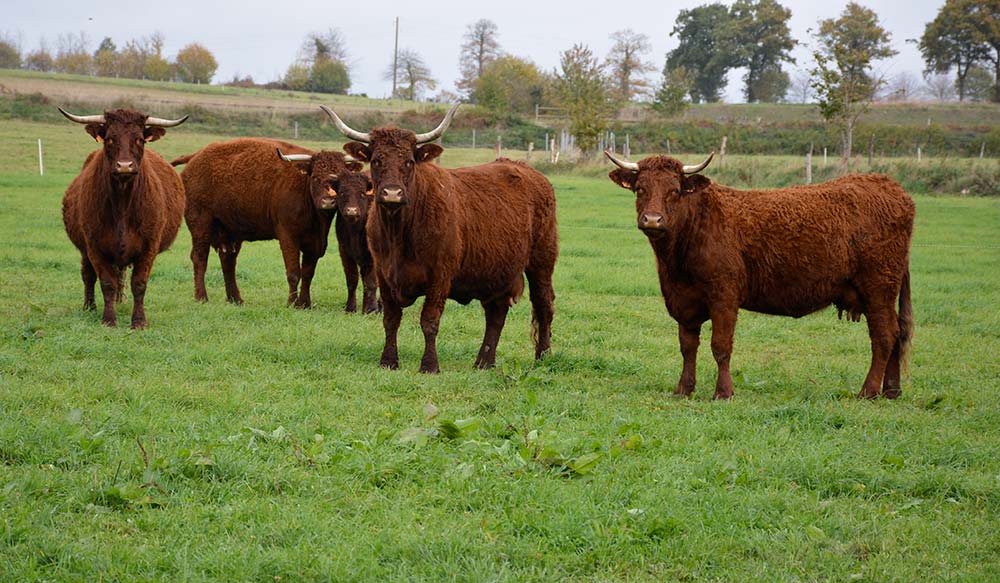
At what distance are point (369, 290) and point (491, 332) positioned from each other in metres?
3.21

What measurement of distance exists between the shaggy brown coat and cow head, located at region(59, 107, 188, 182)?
8.58ft

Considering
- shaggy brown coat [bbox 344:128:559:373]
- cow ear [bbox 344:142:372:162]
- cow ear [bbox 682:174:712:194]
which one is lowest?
shaggy brown coat [bbox 344:128:559:373]

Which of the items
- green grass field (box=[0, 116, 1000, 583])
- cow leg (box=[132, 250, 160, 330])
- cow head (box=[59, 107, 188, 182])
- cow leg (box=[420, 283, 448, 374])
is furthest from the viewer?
cow leg (box=[132, 250, 160, 330])

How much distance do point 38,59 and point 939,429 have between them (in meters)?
121

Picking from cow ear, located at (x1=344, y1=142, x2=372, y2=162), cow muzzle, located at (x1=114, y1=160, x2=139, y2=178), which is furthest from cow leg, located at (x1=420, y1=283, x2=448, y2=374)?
cow muzzle, located at (x1=114, y1=160, x2=139, y2=178)

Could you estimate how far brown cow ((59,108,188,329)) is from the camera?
10.2 m

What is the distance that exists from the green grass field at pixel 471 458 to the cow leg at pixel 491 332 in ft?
1.03

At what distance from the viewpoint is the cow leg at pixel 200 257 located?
13.2m

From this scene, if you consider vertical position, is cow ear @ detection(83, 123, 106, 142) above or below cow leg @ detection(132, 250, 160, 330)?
above

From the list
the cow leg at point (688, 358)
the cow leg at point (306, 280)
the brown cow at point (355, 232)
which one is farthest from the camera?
the cow leg at point (306, 280)

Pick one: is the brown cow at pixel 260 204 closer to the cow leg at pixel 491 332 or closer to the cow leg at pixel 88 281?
the cow leg at pixel 88 281

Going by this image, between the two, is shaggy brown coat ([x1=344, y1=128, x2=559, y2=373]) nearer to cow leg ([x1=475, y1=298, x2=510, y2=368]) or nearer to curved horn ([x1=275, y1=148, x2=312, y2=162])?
cow leg ([x1=475, y1=298, x2=510, y2=368])

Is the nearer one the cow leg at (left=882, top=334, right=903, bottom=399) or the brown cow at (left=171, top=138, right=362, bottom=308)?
the cow leg at (left=882, top=334, right=903, bottom=399)

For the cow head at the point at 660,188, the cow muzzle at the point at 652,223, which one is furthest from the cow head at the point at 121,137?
the cow muzzle at the point at 652,223
